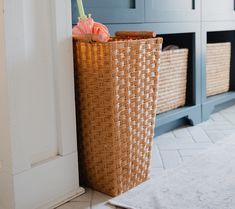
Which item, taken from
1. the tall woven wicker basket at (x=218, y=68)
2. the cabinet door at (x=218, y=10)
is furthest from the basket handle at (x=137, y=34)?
the tall woven wicker basket at (x=218, y=68)

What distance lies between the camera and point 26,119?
115cm

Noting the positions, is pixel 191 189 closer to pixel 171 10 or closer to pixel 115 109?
pixel 115 109

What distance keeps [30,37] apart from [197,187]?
28.4 inches

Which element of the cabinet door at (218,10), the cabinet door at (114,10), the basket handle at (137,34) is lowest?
the basket handle at (137,34)

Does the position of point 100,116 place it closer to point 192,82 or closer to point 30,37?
point 30,37

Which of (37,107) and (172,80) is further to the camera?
(172,80)

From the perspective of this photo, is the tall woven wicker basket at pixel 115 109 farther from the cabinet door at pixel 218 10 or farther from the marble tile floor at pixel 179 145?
the cabinet door at pixel 218 10

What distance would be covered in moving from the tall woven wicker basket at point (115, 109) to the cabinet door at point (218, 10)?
3.16ft

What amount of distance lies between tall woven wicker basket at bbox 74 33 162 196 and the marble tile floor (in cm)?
8

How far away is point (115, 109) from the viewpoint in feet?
4.01

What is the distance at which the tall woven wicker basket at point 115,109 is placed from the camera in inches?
47.9

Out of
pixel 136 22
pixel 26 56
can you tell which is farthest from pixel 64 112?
pixel 136 22

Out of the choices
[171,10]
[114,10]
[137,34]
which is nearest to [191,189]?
[137,34]

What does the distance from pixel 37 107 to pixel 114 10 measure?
0.59 metres
